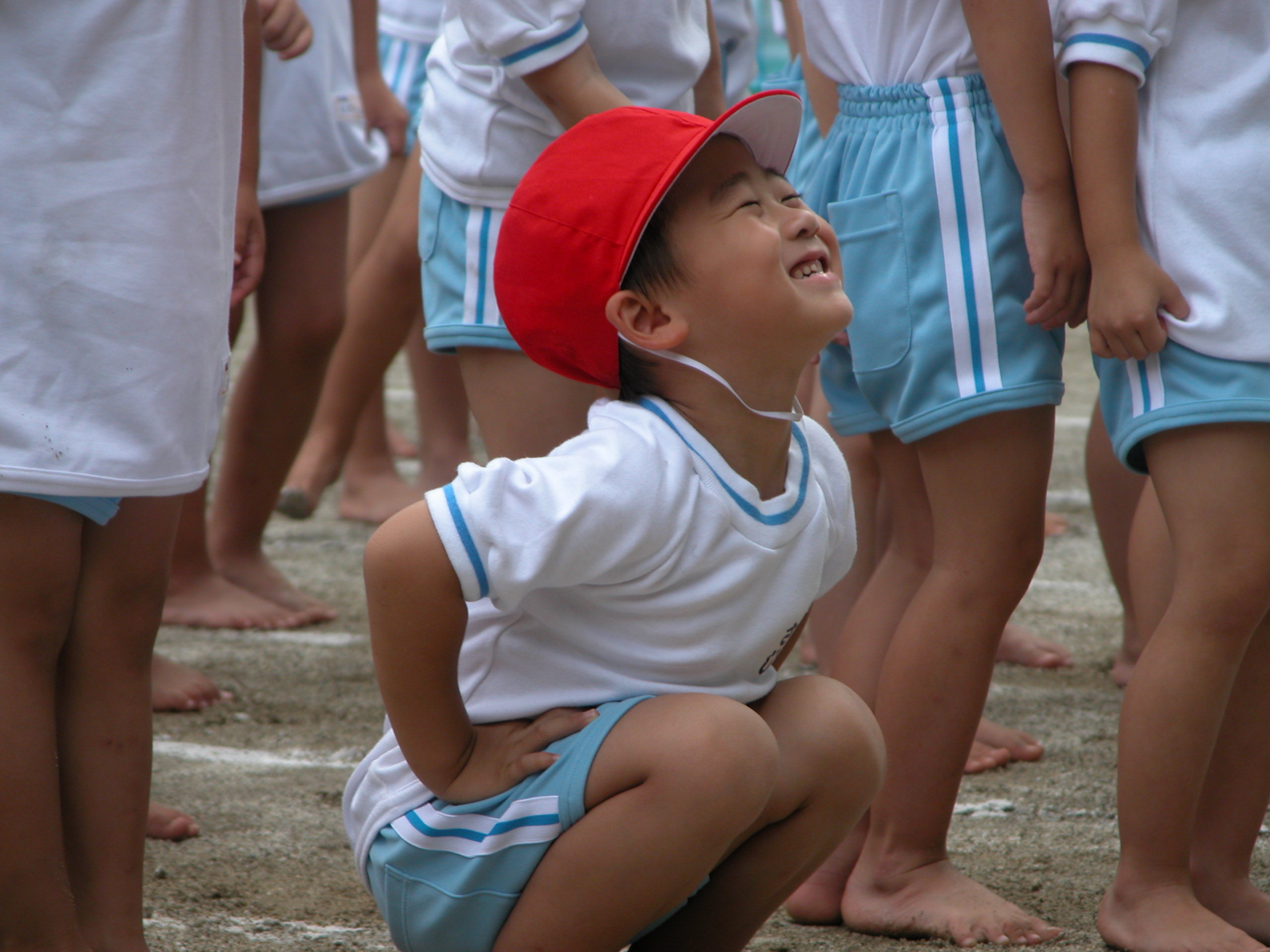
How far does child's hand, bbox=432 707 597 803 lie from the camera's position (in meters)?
1.73

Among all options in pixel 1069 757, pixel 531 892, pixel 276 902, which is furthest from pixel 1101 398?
pixel 276 902

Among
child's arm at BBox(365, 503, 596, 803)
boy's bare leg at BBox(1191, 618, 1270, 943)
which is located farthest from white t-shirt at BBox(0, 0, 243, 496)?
boy's bare leg at BBox(1191, 618, 1270, 943)

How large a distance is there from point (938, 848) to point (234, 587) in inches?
82.1

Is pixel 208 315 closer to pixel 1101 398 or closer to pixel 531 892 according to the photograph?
pixel 531 892

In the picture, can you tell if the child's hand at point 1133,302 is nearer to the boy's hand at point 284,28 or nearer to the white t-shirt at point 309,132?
the boy's hand at point 284,28

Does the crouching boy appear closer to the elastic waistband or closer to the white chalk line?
the elastic waistband

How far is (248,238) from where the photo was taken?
2.53 metres

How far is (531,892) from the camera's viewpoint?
1709mm

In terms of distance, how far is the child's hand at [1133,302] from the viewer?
77.7 inches

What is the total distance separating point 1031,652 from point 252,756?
63.3 inches

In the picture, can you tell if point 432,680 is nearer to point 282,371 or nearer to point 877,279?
point 877,279

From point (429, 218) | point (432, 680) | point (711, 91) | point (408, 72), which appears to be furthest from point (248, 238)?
point (408, 72)

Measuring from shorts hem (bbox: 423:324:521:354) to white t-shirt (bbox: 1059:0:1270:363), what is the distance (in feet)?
2.75

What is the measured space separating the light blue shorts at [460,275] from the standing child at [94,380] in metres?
0.49
